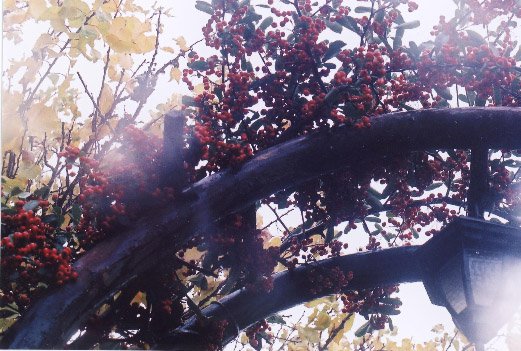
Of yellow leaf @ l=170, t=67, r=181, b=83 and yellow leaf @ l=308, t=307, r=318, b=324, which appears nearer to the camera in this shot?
yellow leaf @ l=170, t=67, r=181, b=83

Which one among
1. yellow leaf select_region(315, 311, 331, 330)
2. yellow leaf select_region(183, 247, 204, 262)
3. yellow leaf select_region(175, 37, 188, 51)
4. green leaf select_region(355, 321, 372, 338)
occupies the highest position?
yellow leaf select_region(175, 37, 188, 51)

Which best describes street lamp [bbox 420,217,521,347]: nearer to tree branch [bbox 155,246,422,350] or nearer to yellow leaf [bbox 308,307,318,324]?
tree branch [bbox 155,246,422,350]

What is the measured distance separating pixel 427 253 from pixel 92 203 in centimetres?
146

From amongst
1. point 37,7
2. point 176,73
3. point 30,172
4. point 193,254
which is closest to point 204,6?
point 176,73

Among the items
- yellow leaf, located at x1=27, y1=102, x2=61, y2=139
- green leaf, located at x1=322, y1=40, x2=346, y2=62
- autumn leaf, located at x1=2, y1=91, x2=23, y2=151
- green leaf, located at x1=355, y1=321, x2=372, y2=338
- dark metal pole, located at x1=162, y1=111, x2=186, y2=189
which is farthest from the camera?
green leaf, located at x1=355, y1=321, x2=372, y2=338

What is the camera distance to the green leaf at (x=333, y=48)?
8.66 ft

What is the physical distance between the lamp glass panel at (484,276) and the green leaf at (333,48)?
1.40 meters

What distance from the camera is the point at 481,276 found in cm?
172

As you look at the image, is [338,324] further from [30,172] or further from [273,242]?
[30,172]

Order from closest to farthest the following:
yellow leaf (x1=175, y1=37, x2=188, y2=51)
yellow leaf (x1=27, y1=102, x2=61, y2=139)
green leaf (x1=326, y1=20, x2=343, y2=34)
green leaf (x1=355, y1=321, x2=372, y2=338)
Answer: yellow leaf (x1=27, y1=102, x2=61, y2=139) → green leaf (x1=326, y1=20, x2=343, y2=34) → yellow leaf (x1=175, y1=37, x2=188, y2=51) → green leaf (x1=355, y1=321, x2=372, y2=338)

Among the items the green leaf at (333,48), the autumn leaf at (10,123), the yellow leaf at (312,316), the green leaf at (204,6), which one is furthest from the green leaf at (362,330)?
the autumn leaf at (10,123)

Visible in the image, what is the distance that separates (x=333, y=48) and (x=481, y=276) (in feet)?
4.97

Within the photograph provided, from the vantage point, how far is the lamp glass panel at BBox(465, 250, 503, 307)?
5.51 feet

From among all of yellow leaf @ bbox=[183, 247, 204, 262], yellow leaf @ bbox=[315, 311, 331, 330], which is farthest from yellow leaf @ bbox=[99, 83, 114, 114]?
yellow leaf @ bbox=[315, 311, 331, 330]
